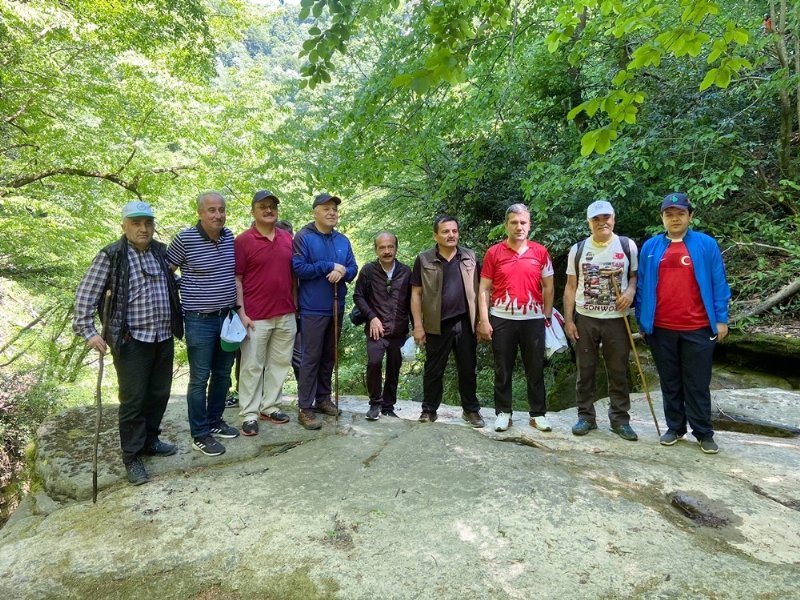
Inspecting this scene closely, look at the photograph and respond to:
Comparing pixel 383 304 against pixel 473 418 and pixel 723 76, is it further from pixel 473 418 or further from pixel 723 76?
pixel 723 76

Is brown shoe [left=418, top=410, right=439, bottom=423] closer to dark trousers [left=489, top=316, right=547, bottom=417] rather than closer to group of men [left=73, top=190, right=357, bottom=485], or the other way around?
dark trousers [left=489, top=316, right=547, bottom=417]

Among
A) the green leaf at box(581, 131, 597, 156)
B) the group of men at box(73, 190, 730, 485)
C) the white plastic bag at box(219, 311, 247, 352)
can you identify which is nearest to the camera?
the green leaf at box(581, 131, 597, 156)

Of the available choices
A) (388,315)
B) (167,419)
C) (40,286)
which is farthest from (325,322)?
(40,286)

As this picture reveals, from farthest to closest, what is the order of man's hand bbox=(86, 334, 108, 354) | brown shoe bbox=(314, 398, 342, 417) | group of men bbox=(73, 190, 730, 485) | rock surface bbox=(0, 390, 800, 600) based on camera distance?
brown shoe bbox=(314, 398, 342, 417) → group of men bbox=(73, 190, 730, 485) → man's hand bbox=(86, 334, 108, 354) → rock surface bbox=(0, 390, 800, 600)

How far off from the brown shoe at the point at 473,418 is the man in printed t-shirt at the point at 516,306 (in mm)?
234

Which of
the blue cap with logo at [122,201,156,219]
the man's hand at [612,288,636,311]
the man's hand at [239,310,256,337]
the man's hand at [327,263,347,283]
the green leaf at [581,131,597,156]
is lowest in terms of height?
the man's hand at [239,310,256,337]

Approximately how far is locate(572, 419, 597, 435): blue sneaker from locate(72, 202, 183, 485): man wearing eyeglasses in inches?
140

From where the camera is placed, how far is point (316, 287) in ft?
14.6

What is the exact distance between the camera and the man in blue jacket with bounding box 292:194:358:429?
4.38 meters

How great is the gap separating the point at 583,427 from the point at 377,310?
7.33 feet

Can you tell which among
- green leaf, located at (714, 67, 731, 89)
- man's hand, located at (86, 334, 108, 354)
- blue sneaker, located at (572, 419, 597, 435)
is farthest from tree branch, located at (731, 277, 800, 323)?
man's hand, located at (86, 334, 108, 354)

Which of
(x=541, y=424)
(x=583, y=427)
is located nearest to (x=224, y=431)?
(x=541, y=424)

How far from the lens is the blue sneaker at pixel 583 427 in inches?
173

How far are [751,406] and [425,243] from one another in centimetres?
664
